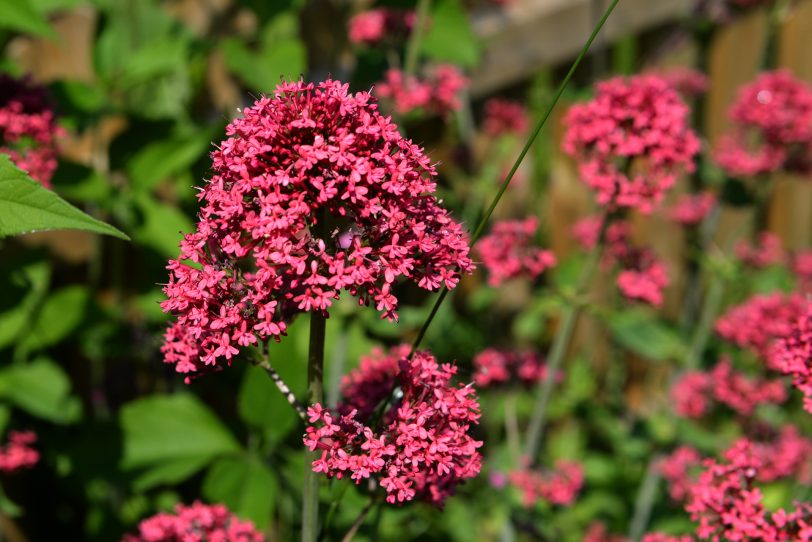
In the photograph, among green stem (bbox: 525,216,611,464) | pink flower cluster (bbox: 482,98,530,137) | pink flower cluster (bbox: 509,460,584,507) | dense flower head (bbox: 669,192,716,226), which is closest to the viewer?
green stem (bbox: 525,216,611,464)

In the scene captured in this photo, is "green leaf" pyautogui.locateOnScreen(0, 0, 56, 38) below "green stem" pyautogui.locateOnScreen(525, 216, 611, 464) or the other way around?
the other way around

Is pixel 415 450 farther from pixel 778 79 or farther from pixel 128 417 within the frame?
pixel 778 79

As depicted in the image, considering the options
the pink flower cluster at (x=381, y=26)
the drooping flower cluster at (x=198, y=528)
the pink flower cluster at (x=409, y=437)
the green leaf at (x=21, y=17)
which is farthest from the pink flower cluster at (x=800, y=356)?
the pink flower cluster at (x=381, y=26)

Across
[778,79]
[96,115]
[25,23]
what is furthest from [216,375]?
[778,79]

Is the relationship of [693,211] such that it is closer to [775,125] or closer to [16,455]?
[775,125]

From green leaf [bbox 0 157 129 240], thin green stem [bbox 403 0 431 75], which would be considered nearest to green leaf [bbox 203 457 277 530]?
green leaf [bbox 0 157 129 240]

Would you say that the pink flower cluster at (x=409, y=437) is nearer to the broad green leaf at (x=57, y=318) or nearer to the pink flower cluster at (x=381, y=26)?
the broad green leaf at (x=57, y=318)

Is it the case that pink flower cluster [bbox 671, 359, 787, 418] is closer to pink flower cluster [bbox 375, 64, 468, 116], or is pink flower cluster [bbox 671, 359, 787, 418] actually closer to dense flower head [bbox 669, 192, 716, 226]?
dense flower head [bbox 669, 192, 716, 226]
